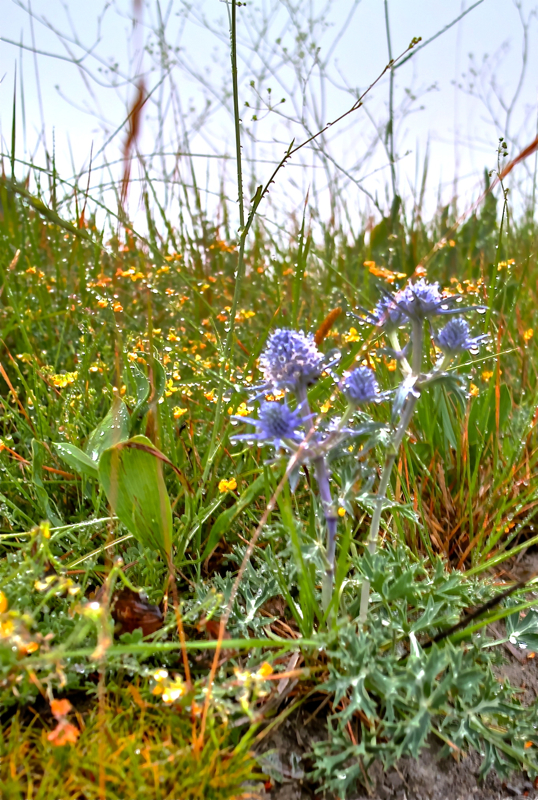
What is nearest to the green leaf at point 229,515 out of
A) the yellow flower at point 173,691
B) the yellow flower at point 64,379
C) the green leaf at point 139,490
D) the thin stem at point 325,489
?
the green leaf at point 139,490

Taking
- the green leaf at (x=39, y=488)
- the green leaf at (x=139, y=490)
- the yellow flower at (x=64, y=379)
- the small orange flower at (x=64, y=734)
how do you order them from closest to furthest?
1. the small orange flower at (x=64, y=734)
2. the green leaf at (x=139, y=490)
3. the green leaf at (x=39, y=488)
4. the yellow flower at (x=64, y=379)

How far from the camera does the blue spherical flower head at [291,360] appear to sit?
96 centimetres

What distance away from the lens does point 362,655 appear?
3.32 feet

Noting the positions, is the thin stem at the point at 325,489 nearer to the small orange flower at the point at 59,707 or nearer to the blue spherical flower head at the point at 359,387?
the blue spherical flower head at the point at 359,387

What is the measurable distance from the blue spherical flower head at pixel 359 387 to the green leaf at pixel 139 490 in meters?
0.41

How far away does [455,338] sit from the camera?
973mm

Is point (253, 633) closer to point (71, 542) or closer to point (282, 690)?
point (282, 690)

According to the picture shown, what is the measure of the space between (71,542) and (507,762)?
1.06 metres

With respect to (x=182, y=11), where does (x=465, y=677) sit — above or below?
below

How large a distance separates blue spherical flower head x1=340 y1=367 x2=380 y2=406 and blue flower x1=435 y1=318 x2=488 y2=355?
0.46 ft

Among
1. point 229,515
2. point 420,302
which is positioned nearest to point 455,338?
point 420,302

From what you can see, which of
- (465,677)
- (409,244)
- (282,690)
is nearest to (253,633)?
(282,690)

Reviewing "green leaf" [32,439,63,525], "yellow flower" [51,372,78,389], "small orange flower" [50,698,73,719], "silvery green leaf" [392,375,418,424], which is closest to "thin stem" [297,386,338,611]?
"silvery green leaf" [392,375,418,424]

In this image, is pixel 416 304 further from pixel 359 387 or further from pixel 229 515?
pixel 229 515
